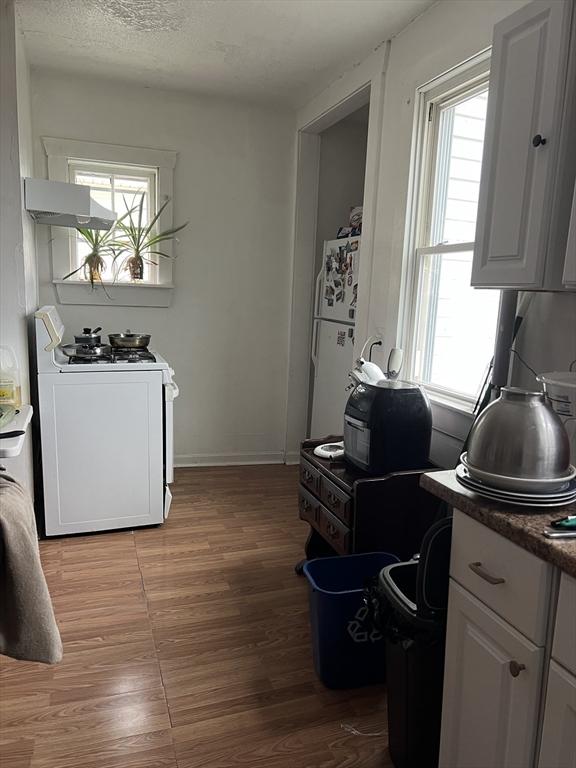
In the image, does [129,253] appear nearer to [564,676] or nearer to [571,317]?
[571,317]

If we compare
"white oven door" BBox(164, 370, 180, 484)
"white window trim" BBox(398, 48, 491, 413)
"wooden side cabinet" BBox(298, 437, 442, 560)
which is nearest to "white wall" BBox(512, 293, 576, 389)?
"white window trim" BBox(398, 48, 491, 413)

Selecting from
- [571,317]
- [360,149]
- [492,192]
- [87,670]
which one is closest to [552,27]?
[492,192]

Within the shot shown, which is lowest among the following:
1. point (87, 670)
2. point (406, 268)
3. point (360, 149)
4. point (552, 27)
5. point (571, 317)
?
point (87, 670)

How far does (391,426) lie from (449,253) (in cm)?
88

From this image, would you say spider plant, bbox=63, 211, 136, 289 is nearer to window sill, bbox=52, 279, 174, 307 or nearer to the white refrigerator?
window sill, bbox=52, 279, 174, 307

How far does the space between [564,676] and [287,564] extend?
189cm

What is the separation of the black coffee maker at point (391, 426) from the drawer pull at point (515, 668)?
42.7 inches

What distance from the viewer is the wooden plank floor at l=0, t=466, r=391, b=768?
1677mm

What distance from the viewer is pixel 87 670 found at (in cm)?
201

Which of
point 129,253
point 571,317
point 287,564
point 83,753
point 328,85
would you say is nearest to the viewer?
point 83,753

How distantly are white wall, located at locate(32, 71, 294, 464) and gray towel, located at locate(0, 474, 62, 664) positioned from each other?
8.40 feet

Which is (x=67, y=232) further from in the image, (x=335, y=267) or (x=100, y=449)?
(x=335, y=267)

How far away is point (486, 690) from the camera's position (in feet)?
4.07

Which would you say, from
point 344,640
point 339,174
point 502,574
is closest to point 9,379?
point 344,640
